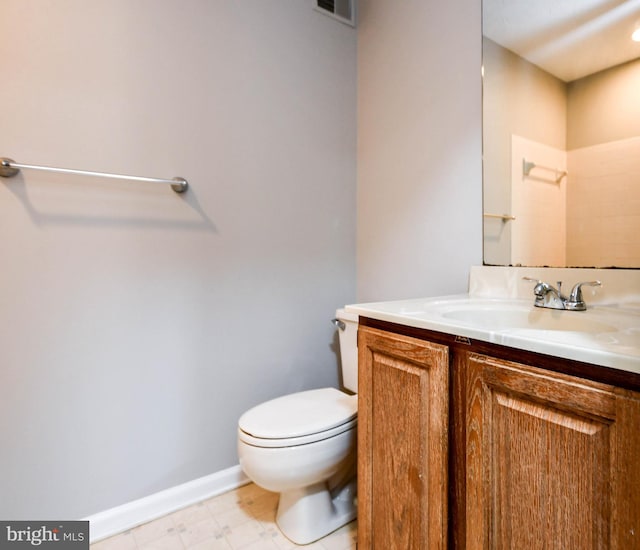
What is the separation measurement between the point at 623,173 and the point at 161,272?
153 centimetres

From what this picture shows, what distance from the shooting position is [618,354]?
21.0 inches

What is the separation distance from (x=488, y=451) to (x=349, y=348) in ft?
2.85

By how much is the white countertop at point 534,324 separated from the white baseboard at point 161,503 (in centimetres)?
104

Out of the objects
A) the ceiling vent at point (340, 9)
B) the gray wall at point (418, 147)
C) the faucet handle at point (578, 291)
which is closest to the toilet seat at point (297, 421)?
the gray wall at point (418, 147)

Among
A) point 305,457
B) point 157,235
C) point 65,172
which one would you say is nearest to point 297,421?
point 305,457

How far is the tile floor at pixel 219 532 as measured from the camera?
48.3 inches

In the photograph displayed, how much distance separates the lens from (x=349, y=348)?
1.55 meters

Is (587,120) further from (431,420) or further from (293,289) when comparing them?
(293,289)

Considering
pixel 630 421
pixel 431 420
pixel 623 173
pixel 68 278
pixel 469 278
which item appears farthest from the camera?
pixel 469 278

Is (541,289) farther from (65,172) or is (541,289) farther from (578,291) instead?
(65,172)

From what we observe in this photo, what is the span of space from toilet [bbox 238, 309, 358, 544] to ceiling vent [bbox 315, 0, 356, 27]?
1784 mm

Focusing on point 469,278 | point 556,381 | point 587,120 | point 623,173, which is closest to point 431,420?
point 556,381

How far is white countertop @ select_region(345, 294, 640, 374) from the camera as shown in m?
0.57

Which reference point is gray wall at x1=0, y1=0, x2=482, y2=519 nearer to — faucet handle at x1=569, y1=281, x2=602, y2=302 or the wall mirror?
the wall mirror
